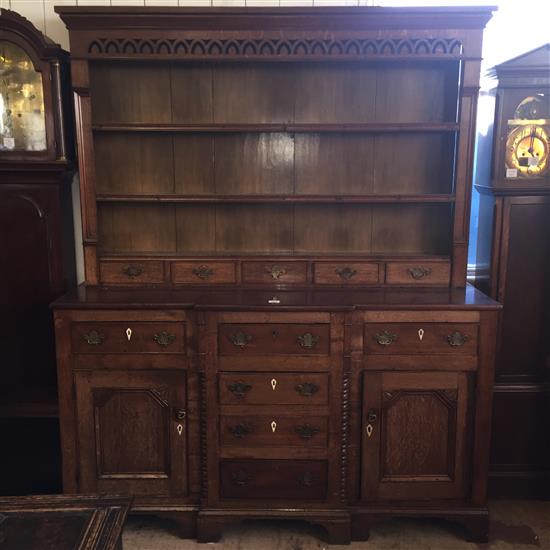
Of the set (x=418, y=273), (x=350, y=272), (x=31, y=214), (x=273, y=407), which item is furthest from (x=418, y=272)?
(x=31, y=214)

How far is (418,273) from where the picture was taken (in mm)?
2242

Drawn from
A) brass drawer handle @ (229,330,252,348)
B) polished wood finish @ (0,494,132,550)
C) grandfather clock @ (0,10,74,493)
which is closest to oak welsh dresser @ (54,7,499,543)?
brass drawer handle @ (229,330,252,348)

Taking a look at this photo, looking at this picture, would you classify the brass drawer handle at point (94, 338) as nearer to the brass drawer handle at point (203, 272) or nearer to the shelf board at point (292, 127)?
the brass drawer handle at point (203, 272)

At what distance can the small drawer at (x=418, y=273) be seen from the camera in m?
2.24

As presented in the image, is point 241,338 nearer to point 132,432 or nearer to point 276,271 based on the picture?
point 276,271

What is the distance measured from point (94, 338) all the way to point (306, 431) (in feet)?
2.60

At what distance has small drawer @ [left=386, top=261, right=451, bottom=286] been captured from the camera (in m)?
2.24

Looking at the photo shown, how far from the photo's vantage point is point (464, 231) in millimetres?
2205

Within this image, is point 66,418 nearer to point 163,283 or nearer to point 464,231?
point 163,283

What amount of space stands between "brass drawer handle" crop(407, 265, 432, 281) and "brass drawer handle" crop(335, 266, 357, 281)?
0.21 m

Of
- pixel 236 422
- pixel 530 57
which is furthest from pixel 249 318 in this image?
pixel 530 57

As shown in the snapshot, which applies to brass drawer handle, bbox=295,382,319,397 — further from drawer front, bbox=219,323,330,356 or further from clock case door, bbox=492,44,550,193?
clock case door, bbox=492,44,550,193

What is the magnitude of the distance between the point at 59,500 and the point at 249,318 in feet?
2.66

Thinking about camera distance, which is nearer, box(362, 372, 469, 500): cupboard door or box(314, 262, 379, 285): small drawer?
box(362, 372, 469, 500): cupboard door
